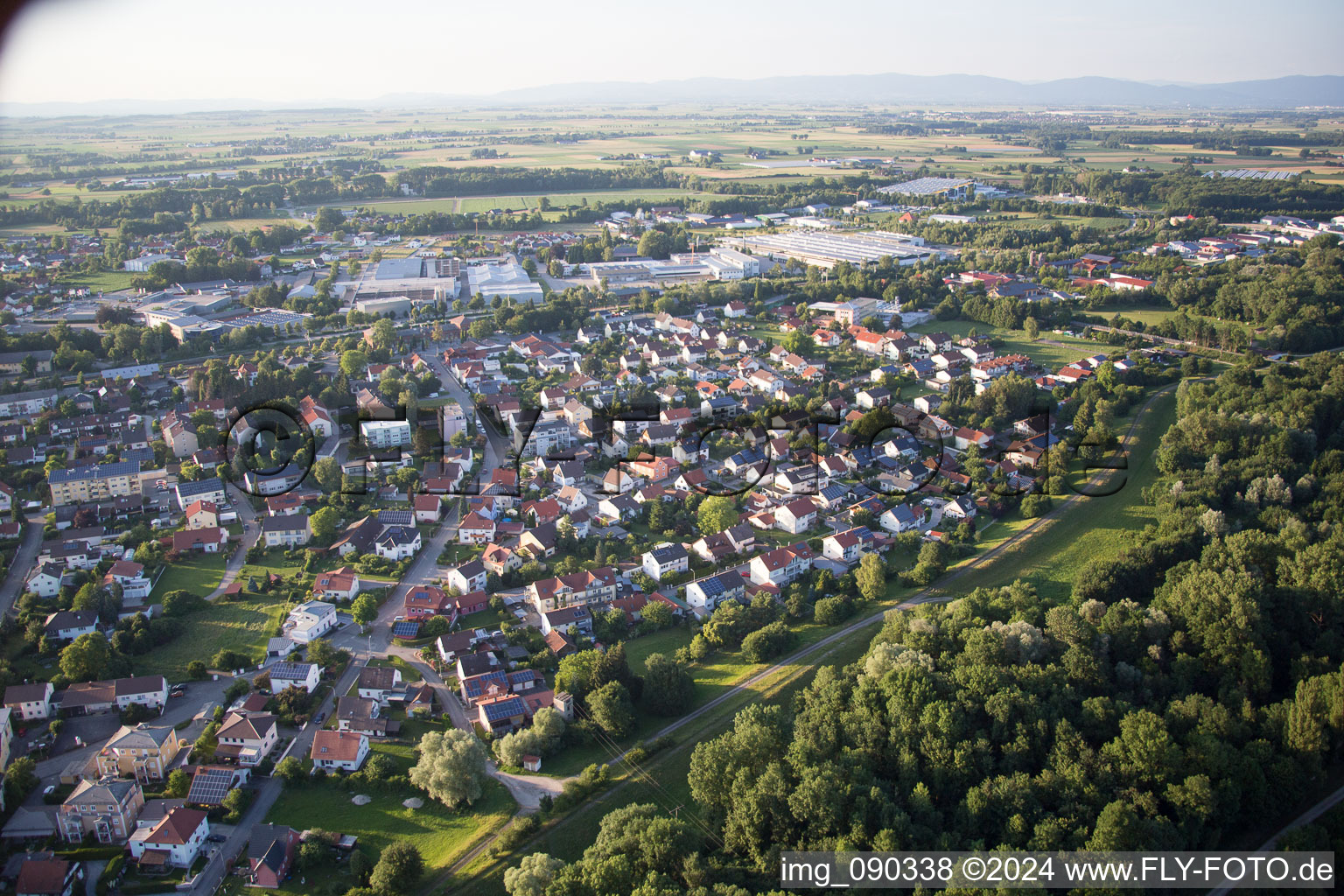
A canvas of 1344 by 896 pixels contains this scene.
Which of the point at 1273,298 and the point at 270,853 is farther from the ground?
the point at 1273,298

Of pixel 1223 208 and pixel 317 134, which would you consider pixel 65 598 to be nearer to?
pixel 1223 208

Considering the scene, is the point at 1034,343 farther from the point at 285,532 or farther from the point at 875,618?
the point at 285,532

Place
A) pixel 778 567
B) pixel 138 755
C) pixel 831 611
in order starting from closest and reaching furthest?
pixel 138 755 → pixel 831 611 → pixel 778 567

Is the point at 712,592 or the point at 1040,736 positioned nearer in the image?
the point at 1040,736

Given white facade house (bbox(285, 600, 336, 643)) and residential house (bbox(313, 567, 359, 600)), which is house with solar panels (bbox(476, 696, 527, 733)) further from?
residential house (bbox(313, 567, 359, 600))

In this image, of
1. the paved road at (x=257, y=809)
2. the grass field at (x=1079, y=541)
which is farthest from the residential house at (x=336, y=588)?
the grass field at (x=1079, y=541)

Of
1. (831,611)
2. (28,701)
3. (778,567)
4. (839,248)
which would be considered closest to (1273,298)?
(839,248)
